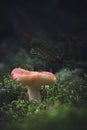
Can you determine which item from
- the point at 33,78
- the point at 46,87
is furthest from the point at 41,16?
the point at 46,87

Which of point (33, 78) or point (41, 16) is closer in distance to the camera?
point (41, 16)

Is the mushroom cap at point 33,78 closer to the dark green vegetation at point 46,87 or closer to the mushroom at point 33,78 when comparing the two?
the mushroom at point 33,78

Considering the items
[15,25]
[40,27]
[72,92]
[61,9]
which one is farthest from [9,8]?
[72,92]

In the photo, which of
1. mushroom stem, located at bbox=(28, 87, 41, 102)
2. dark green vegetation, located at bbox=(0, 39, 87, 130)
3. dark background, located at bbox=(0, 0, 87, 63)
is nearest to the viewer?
dark background, located at bbox=(0, 0, 87, 63)

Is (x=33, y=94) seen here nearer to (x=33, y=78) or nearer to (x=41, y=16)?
(x=33, y=78)

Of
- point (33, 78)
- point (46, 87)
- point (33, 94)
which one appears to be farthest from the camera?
point (46, 87)

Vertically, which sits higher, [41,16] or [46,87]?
[41,16]

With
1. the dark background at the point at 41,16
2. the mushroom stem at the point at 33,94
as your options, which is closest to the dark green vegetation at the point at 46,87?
the mushroom stem at the point at 33,94

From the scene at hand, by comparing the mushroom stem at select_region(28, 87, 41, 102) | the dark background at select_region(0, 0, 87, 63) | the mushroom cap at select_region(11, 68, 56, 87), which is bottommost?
the mushroom stem at select_region(28, 87, 41, 102)

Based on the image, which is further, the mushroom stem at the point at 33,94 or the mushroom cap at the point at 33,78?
the mushroom stem at the point at 33,94

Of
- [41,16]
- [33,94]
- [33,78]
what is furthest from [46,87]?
[41,16]

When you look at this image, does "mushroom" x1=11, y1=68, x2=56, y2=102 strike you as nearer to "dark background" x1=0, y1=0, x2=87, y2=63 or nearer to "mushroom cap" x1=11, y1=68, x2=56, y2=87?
"mushroom cap" x1=11, y1=68, x2=56, y2=87

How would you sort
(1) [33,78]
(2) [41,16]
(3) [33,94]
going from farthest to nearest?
(3) [33,94] → (1) [33,78] → (2) [41,16]

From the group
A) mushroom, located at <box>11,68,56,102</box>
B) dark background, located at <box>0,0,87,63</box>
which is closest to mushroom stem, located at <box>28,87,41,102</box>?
mushroom, located at <box>11,68,56,102</box>
